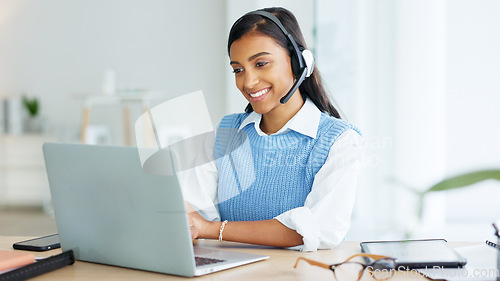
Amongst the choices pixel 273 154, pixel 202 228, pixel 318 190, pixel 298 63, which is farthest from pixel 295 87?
pixel 202 228

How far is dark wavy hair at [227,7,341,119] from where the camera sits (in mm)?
1478

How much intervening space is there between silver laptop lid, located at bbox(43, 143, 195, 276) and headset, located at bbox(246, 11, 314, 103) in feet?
2.10

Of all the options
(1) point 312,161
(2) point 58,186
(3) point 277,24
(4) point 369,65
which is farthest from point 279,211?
(4) point 369,65

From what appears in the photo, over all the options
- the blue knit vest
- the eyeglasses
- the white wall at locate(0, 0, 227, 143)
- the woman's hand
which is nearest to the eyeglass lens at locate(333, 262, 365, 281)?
the eyeglasses

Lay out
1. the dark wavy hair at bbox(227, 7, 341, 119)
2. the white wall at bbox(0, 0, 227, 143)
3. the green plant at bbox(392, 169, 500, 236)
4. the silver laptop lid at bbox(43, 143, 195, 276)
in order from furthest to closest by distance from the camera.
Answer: the white wall at bbox(0, 0, 227, 143) < the dark wavy hair at bbox(227, 7, 341, 119) < the silver laptop lid at bbox(43, 143, 195, 276) < the green plant at bbox(392, 169, 500, 236)

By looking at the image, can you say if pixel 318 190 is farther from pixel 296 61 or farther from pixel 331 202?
pixel 296 61

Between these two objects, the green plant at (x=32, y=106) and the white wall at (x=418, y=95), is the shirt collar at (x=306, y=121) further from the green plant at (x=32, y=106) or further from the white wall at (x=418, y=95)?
the green plant at (x=32, y=106)

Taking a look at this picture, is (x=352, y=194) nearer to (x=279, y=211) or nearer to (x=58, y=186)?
(x=279, y=211)

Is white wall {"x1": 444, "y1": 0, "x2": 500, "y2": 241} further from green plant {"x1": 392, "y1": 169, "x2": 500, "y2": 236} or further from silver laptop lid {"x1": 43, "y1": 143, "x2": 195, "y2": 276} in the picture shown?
green plant {"x1": 392, "y1": 169, "x2": 500, "y2": 236}

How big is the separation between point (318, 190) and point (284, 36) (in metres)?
0.42

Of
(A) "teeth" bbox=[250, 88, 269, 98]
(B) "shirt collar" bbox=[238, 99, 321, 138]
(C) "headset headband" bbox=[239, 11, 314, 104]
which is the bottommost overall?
(B) "shirt collar" bbox=[238, 99, 321, 138]

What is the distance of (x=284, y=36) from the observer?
1.50m

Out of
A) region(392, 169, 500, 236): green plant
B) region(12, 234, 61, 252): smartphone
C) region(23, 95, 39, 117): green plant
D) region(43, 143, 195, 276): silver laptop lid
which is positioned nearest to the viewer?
region(392, 169, 500, 236): green plant

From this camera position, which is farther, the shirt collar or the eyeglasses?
the shirt collar
